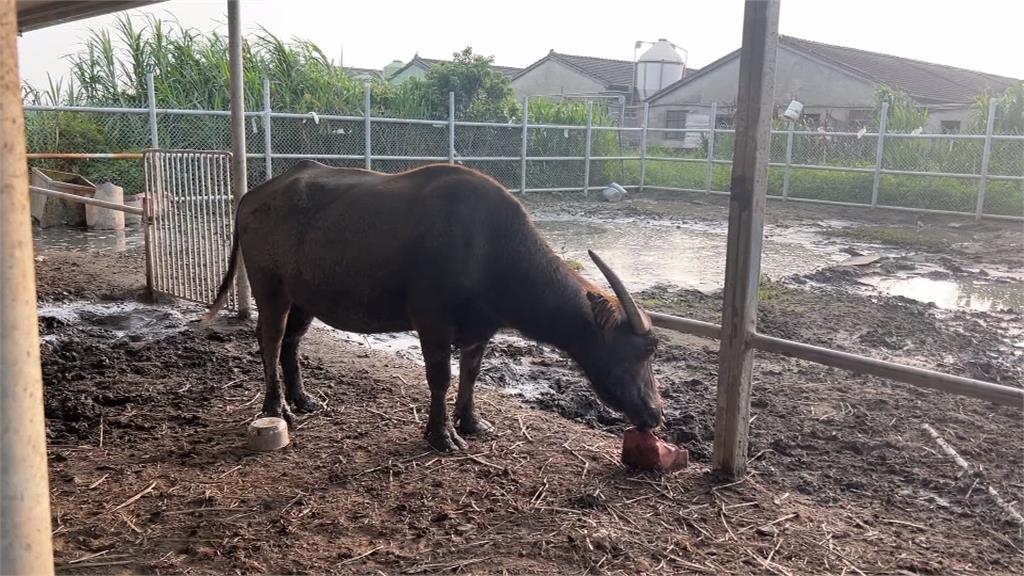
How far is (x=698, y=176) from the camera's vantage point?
20938mm

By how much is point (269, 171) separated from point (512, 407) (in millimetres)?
9351

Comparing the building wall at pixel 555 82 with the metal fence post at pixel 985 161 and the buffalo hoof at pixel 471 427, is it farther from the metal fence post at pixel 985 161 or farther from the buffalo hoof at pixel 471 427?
the buffalo hoof at pixel 471 427

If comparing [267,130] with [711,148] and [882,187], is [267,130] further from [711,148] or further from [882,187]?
[882,187]

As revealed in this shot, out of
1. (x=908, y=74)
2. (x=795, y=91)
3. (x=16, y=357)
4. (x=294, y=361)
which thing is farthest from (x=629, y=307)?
(x=908, y=74)

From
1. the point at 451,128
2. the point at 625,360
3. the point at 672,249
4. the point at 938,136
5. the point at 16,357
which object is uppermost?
the point at 938,136

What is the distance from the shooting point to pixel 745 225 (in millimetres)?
3727

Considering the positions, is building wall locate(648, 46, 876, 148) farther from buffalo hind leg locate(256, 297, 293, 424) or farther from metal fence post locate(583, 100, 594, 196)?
buffalo hind leg locate(256, 297, 293, 424)

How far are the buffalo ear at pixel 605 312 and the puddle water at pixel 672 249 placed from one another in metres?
4.92

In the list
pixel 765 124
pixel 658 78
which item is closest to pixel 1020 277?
pixel 765 124

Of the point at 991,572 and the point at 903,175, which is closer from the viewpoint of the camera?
the point at 991,572

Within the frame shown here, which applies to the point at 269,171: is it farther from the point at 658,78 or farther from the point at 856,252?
the point at 658,78

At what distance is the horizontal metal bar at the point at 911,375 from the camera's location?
291cm

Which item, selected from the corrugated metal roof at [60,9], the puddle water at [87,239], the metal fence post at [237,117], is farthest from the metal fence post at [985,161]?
the puddle water at [87,239]

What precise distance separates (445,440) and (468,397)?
0.39 meters
